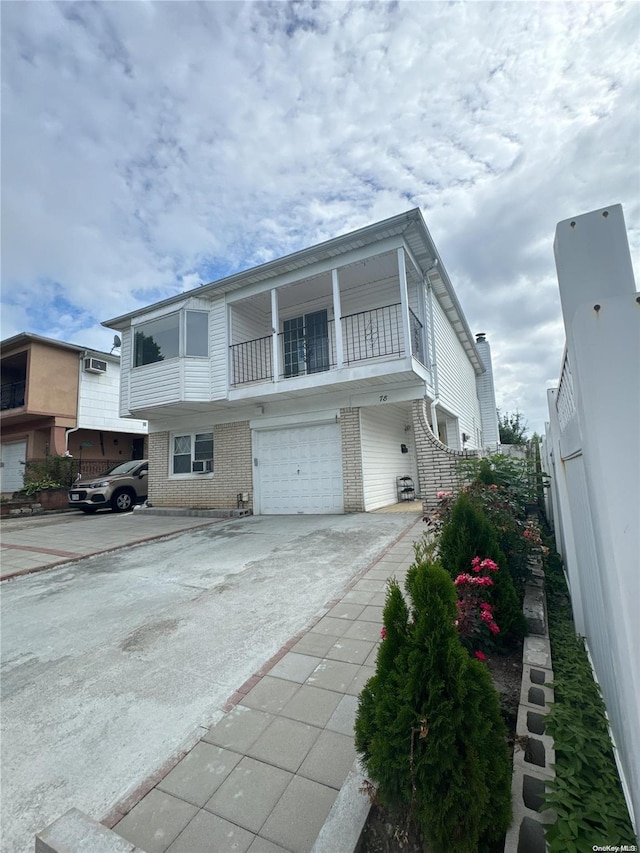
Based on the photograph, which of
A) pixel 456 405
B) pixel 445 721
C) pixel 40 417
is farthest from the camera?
A: pixel 40 417

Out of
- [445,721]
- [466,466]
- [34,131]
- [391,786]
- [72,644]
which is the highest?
[34,131]

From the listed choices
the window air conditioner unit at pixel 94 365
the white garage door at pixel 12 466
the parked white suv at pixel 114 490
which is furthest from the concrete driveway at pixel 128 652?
the white garage door at pixel 12 466

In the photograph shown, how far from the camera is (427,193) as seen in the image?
8.10 m

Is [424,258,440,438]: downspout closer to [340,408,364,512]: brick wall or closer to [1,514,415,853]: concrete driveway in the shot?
[340,408,364,512]: brick wall

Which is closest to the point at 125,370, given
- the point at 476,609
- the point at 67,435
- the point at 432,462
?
the point at 67,435

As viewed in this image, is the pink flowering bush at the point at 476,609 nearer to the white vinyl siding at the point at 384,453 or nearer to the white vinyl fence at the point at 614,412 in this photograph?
the white vinyl fence at the point at 614,412

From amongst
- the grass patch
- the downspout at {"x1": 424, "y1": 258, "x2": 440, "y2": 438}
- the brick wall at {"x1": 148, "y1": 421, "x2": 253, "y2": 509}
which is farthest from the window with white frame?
the grass patch

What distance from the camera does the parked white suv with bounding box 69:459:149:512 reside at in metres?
12.0

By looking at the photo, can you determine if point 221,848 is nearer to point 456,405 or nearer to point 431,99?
point 431,99

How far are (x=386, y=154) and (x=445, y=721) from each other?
8.30 m

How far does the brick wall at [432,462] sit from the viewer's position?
763cm

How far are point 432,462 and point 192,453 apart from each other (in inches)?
283

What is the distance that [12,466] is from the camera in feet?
56.5

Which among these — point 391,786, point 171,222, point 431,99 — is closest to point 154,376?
point 171,222
